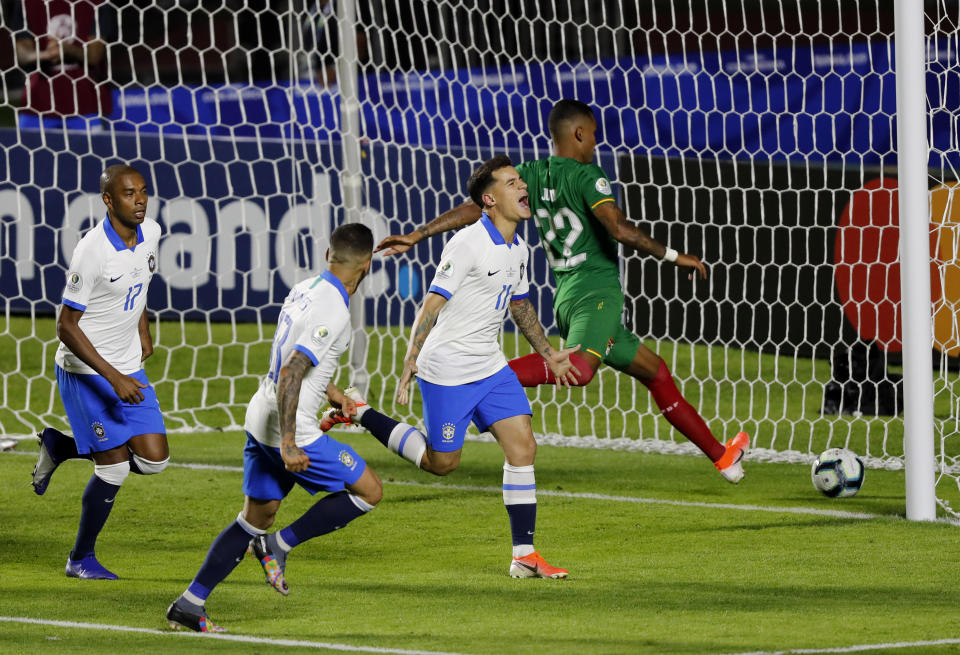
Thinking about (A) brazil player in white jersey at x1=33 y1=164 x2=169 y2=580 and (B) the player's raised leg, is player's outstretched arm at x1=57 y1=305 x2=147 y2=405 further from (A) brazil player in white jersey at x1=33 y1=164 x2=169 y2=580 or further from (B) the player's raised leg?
(B) the player's raised leg

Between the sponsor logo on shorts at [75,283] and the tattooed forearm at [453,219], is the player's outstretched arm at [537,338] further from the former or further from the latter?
the sponsor logo on shorts at [75,283]

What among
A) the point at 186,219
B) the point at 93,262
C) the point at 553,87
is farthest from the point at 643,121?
the point at 93,262

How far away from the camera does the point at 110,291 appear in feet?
21.1

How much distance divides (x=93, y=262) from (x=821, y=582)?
123 inches

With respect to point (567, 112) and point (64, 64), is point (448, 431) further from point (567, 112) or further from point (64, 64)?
point (64, 64)

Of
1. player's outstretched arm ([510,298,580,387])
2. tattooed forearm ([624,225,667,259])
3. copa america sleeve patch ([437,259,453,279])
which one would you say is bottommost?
→ player's outstretched arm ([510,298,580,387])

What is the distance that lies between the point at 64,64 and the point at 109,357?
861 centimetres

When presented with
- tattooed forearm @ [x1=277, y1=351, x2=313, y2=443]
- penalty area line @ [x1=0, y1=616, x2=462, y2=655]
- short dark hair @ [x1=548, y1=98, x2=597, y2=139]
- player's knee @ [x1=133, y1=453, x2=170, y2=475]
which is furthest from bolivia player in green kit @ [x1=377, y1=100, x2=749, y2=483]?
penalty area line @ [x1=0, y1=616, x2=462, y2=655]

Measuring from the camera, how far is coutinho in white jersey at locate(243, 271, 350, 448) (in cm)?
523

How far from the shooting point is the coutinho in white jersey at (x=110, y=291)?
6.32m

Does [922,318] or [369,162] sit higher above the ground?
[369,162]

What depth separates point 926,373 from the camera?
735 cm

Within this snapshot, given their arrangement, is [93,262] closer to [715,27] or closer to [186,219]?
[186,219]

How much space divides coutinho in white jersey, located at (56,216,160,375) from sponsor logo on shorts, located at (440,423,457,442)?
133 centimetres
